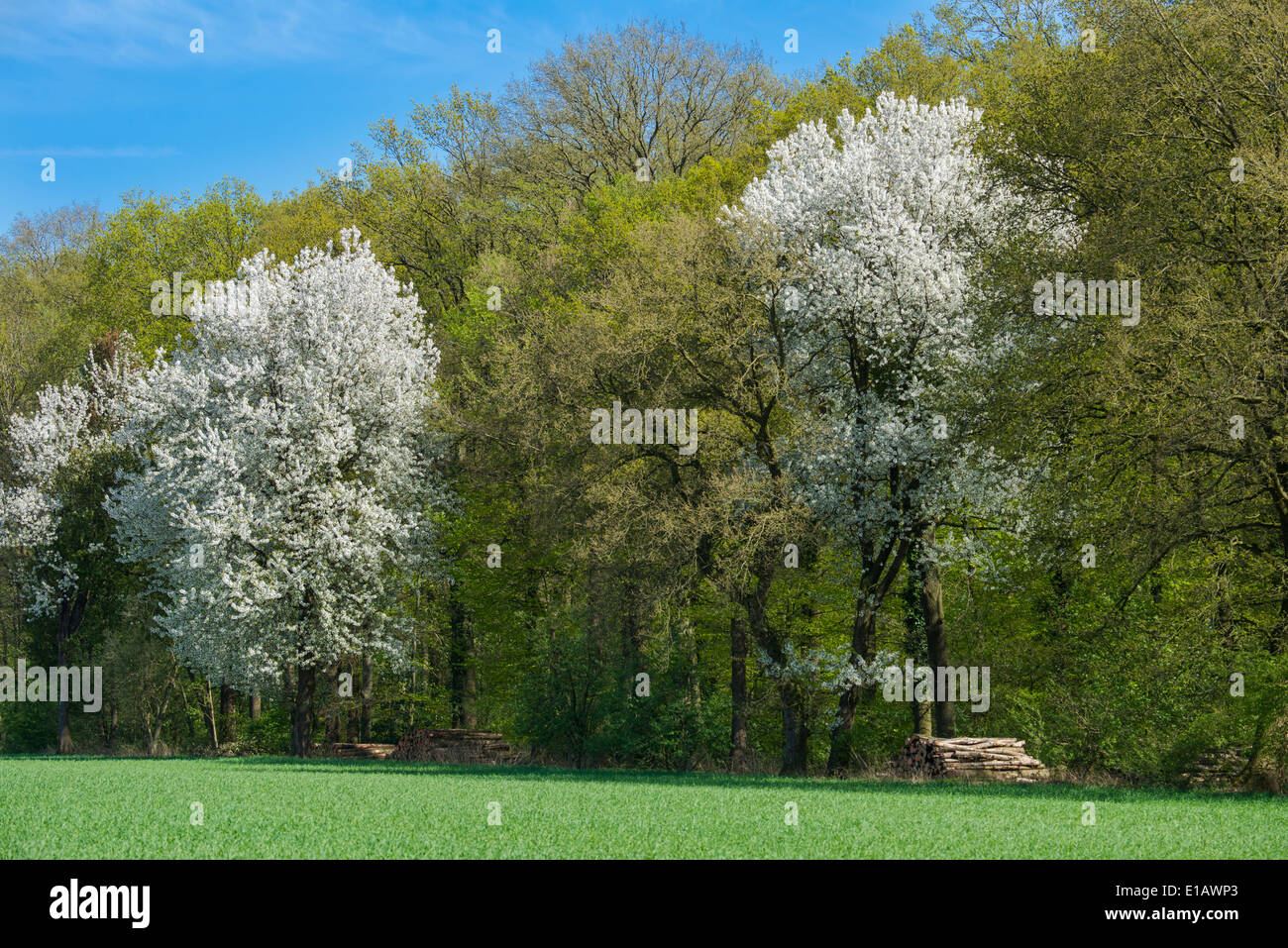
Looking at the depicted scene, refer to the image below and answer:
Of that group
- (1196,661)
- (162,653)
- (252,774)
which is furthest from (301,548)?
(1196,661)

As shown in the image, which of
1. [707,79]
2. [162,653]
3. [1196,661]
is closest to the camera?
[1196,661]

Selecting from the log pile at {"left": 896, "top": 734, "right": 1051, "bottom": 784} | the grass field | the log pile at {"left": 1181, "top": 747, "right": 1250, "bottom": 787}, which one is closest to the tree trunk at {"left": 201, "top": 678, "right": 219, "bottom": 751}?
the grass field

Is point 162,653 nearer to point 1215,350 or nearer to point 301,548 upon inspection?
point 301,548

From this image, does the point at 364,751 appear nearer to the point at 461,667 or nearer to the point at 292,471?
the point at 461,667

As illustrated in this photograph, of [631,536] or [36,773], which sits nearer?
[36,773]

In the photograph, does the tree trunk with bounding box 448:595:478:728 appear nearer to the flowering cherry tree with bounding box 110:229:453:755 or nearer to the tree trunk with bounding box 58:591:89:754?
the flowering cherry tree with bounding box 110:229:453:755

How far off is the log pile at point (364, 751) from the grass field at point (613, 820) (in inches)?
545

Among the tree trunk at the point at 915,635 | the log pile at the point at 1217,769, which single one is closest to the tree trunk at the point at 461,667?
the tree trunk at the point at 915,635

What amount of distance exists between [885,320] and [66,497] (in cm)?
3412

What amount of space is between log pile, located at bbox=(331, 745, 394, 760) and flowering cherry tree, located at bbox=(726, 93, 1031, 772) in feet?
50.7

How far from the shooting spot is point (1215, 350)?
766 inches

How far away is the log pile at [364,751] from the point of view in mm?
36750

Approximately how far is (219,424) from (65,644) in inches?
702

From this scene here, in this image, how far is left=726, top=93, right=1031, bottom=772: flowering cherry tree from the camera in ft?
84.8
